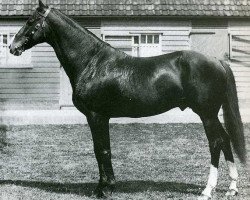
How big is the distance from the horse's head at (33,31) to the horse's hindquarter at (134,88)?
0.99 metres

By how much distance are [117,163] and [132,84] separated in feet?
9.23

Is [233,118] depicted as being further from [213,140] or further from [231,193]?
[231,193]

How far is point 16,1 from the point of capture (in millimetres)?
Result: 16859

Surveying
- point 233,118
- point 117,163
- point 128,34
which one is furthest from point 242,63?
point 233,118

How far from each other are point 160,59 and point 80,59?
3.67 feet

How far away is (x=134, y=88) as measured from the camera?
6520 mm

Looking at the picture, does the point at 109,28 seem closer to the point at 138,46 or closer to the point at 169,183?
the point at 138,46

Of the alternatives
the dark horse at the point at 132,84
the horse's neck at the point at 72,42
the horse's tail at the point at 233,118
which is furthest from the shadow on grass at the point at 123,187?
the horse's neck at the point at 72,42

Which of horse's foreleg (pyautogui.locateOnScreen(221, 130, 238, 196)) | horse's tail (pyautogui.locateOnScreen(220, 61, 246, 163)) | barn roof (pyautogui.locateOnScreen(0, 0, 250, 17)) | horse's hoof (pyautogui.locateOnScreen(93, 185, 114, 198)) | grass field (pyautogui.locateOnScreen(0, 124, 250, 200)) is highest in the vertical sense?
barn roof (pyautogui.locateOnScreen(0, 0, 250, 17))

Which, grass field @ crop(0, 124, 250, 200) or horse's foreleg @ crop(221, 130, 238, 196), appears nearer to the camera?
horse's foreleg @ crop(221, 130, 238, 196)

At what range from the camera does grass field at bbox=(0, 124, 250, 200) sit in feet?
22.6

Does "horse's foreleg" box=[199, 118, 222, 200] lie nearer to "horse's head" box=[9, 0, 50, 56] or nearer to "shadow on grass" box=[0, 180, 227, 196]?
"shadow on grass" box=[0, 180, 227, 196]

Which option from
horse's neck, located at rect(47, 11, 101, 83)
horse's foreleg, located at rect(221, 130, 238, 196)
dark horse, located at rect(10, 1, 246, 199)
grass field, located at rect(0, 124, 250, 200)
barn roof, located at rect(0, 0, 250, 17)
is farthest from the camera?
barn roof, located at rect(0, 0, 250, 17)

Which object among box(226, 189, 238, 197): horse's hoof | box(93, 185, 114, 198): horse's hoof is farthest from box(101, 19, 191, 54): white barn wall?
box(226, 189, 238, 197): horse's hoof
